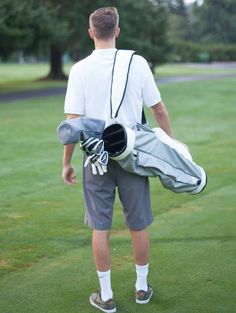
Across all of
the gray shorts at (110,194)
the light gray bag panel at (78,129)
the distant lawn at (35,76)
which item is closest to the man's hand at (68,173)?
the gray shorts at (110,194)

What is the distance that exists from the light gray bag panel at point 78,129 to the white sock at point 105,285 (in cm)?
100

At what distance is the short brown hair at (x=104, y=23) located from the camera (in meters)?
3.97

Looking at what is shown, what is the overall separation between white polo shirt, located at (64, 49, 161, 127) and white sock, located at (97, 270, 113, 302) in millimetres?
1075

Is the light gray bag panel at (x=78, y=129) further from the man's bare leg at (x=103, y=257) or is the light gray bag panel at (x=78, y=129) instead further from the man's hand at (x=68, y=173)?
the man's bare leg at (x=103, y=257)

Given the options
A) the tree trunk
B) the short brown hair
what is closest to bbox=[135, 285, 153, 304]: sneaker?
the short brown hair

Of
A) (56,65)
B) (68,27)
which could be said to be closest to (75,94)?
(68,27)

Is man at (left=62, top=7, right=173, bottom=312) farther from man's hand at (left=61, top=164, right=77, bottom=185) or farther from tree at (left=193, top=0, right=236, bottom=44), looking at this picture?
tree at (left=193, top=0, right=236, bottom=44)

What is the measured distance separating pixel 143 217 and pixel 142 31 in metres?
39.0

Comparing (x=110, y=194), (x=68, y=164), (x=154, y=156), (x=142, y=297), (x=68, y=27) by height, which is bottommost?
(x=68, y=27)

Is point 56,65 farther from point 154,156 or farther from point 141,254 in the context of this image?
point 154,156

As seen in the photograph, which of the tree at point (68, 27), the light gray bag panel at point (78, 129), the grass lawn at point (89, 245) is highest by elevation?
the light gray bag panel at point (78, 129)

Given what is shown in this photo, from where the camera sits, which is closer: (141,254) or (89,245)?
(141,254)

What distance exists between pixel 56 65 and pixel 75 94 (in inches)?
1476

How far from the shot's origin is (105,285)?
4.27 metres
